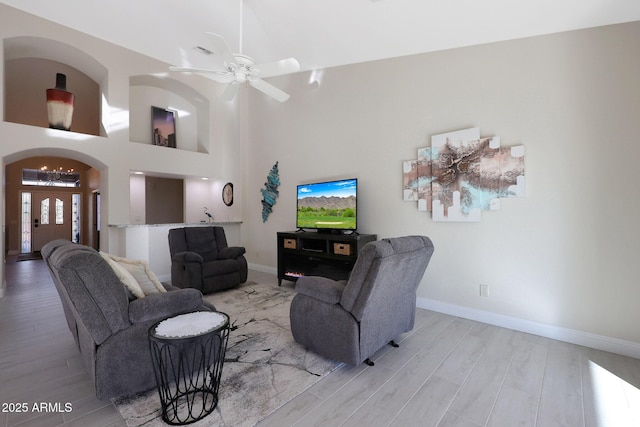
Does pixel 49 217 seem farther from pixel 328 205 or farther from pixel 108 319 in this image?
pixel 108 319

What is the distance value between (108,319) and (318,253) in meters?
2.69

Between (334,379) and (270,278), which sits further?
(270,278)

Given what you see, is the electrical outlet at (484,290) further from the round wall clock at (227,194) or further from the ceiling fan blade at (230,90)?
the round wall clock at (227,194)

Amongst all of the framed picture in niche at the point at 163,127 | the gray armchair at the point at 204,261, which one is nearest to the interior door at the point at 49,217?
the framed picture in niche at the point at 163,127

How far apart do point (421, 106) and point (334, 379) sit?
10.2ft

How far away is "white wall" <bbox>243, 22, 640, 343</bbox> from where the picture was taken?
2455mm

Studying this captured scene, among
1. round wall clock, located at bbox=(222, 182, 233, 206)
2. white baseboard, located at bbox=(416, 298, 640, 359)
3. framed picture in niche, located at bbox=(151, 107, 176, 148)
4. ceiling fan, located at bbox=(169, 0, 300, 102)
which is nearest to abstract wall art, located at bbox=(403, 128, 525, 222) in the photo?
white baseboard, located at bbox=(416, 298, 640, 359)

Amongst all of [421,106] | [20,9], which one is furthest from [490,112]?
[20,9]

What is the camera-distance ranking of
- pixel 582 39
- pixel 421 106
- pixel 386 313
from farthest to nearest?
pixel 421 106, pixel 582 39, pixel 386 313

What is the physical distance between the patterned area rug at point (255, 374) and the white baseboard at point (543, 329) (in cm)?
176

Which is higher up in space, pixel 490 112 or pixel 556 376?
pixel 490 112

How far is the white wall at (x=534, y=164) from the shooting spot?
2.46m

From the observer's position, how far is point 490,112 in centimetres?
305

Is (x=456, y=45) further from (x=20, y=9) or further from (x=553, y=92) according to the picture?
(x=20, y=9)
